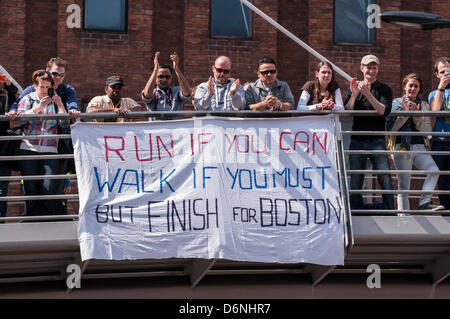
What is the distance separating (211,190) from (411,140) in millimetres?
2445

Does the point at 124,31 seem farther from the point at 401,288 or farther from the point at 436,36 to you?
the point at 401,288

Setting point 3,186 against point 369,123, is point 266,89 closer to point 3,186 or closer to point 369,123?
point 369,123

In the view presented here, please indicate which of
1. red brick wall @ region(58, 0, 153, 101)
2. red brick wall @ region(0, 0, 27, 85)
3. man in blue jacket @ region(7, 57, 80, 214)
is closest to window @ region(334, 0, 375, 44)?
red brick wall @ region(58, 0, 153, 101)

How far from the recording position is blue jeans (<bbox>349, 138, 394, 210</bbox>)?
33.4 feet

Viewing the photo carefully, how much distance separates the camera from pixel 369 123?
33.9 ft

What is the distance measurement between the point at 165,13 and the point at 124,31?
85 cm

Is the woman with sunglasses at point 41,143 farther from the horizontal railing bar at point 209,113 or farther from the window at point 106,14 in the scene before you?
the window at point 106,14

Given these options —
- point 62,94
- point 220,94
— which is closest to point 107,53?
point 62,94

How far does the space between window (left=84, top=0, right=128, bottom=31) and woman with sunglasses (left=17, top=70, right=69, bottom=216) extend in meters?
7.26

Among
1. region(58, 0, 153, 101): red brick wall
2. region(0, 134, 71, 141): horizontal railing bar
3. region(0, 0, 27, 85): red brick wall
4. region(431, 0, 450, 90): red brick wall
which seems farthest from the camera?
region(431, 0, 450, 90): red brick wall

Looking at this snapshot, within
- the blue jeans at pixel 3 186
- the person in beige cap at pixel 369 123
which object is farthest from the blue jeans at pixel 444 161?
the blue jeans at pixel 3 186

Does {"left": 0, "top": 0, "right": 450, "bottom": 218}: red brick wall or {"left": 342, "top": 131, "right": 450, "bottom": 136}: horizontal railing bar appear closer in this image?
{"left": 342, "top": 131, "right": 450, "bottom": 136}: horizontal railing bar

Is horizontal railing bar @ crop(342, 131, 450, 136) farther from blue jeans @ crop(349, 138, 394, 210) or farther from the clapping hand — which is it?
the clapping hand
